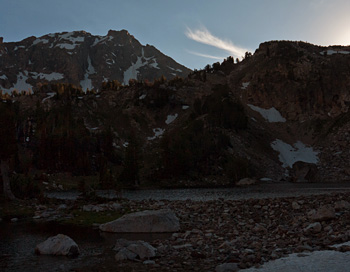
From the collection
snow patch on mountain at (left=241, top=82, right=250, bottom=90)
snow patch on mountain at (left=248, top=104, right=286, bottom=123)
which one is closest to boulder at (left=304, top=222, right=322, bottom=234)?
snow patch on mountain at (left=248, top=104, right=286, bottom=123)

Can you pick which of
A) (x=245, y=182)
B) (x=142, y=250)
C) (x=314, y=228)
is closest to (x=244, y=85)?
(x=245, y=182)

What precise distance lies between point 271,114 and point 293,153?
2855 centimetres

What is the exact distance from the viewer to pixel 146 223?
78.4 ft

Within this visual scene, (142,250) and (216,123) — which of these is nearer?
(142,250)

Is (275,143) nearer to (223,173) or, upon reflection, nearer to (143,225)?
(223,173)

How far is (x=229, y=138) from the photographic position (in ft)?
355

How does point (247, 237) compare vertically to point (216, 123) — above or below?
below

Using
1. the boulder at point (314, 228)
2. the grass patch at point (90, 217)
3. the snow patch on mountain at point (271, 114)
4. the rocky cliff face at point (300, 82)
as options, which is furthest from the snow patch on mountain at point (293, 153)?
the boulder at point (314, 228)

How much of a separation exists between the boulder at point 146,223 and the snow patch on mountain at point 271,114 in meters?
115

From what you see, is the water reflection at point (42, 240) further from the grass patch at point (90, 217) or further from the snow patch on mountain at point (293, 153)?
the snow patch on mountain at point (293, 153)

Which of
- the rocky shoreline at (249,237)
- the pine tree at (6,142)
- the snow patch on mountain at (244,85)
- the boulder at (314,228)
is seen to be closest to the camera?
the rocky shoreline at (249,237)

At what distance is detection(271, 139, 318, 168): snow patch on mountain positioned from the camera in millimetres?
106000

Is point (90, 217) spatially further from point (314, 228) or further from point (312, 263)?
point (312, 263)

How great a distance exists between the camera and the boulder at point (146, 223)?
2369 centimetres
